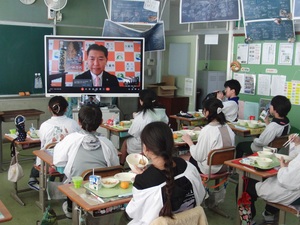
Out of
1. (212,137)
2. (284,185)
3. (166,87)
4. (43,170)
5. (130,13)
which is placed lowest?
(43,170)

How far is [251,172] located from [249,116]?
2905 mm

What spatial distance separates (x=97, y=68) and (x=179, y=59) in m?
1.89

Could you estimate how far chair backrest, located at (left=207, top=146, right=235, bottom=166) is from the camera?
3.55m

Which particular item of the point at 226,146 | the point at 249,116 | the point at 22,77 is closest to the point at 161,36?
the point at 249,116

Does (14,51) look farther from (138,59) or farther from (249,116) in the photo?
(249,116)

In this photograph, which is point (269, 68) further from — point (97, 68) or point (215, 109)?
point (97, 68)

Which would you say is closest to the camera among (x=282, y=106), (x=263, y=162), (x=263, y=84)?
(x=263, y=162)

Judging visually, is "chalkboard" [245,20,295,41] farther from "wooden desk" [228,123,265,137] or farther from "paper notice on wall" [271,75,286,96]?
"wooden desk" [228,123,265,137]

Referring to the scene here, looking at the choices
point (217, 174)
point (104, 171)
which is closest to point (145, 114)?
point (217, 174)

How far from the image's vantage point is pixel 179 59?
24.1 feet

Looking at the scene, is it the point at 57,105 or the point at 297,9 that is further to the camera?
the point at 297,9

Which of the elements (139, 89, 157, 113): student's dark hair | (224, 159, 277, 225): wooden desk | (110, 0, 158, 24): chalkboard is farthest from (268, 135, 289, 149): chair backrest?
(110, 0, 158, 24): chalkboard

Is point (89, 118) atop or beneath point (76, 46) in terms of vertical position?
beneath

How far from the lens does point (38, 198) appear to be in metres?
4.38
